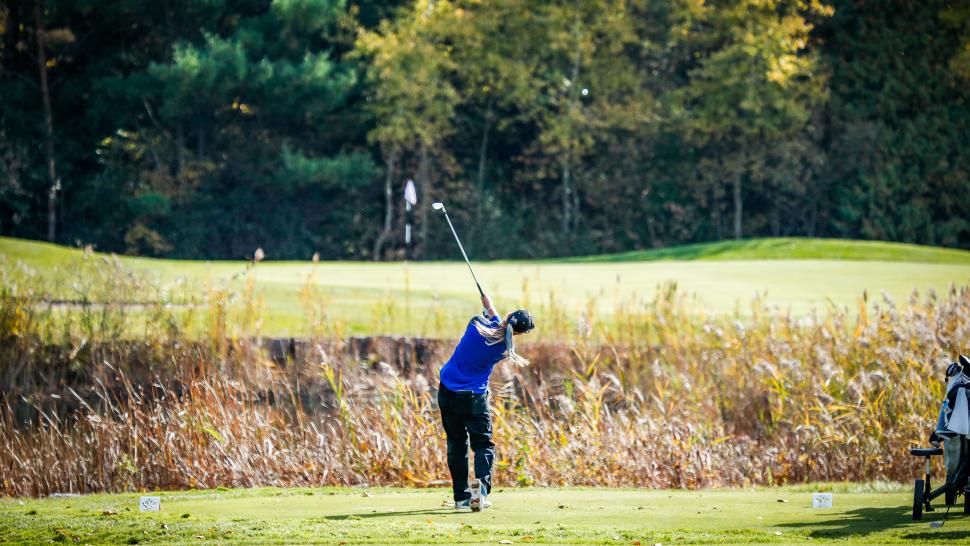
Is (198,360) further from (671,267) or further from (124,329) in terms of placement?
(671,267)

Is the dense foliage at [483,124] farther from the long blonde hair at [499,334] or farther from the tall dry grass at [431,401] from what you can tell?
the long blonde hair at [499,334]

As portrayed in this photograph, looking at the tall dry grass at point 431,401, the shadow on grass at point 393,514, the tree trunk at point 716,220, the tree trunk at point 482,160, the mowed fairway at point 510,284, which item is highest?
the tree trunk at point 482,160

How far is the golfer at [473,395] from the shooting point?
30.1ft

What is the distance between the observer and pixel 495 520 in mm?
8477

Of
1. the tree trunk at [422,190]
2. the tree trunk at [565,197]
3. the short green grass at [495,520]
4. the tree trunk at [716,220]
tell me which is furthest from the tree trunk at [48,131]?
the short green grass at [495,520]

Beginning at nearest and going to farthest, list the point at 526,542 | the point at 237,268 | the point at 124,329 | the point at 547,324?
the point at 526,542, the point at 124,329, the point at 547,324, the point at 237,268

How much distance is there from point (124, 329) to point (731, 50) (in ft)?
85.2

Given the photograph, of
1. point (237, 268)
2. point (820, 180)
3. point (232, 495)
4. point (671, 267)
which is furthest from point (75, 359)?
point (820, 180)

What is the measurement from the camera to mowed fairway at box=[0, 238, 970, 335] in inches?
717

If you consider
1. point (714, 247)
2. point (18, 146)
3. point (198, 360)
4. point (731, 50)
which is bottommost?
point (198, 360)

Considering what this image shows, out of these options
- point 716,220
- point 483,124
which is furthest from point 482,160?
point 716,220

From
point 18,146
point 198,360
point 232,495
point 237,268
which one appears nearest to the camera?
point 232,495

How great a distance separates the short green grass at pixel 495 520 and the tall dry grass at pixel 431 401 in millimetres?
1812

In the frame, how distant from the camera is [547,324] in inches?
679
